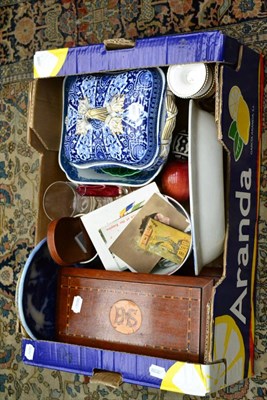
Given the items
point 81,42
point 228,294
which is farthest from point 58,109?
point 228,294

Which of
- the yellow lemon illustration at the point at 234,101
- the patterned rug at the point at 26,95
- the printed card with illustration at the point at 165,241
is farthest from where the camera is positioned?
the patterned rug at the point at 26,95

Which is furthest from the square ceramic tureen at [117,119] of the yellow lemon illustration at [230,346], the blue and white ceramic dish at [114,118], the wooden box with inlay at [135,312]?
the yellow lemon illustration at [230,346]

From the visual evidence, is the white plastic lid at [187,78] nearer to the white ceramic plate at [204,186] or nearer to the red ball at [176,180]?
the white ceramic plate at [204,186]

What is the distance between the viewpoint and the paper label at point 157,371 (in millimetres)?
1364

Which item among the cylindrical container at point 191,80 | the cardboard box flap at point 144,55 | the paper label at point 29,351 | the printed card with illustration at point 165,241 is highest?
the cardboard box flap at point 144,55

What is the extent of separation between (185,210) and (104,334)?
390 millimetres

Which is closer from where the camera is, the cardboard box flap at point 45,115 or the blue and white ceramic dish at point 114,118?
the blue and white ceramic dish at point 114,118

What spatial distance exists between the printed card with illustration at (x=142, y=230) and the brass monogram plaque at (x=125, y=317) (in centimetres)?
11

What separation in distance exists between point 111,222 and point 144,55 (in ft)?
1.51

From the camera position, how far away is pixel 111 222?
161 centimetres

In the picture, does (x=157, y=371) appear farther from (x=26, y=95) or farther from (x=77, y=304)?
(x=26, y=95)

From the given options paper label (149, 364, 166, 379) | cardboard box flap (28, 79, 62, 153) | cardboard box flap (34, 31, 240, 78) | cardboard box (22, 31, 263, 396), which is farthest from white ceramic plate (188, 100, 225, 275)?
cardboard box flap (28, 79, 62, 153)

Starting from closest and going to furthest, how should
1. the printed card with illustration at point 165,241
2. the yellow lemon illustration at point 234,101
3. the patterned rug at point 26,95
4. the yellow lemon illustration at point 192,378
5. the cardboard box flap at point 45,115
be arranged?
the yellow lemon illustration at point 192,378, the yellow lemon illustration at point 234,101, the printed card with illustration at point 165,241, the cardboard box flap at point 45,115, the patterned rug at point 26,95

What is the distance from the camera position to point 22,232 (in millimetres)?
2189
